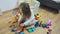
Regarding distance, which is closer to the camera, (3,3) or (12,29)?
(12,29)

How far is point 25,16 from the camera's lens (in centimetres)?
204

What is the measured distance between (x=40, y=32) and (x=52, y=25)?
30 centimetres

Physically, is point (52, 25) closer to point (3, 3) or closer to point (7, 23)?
point (7, 23)

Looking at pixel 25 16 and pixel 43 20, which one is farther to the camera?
pixel 43 20

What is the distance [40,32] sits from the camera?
6.35 ft

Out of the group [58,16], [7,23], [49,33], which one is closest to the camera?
[49,33]

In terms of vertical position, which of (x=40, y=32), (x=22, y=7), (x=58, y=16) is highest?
(x=22, y=7)

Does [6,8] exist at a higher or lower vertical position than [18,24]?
higher

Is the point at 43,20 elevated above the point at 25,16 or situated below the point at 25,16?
below

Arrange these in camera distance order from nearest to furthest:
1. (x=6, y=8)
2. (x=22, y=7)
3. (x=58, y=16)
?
(x=22, y=7), (x=58, y=16), (x=6, y=8)

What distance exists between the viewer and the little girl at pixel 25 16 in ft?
6.53

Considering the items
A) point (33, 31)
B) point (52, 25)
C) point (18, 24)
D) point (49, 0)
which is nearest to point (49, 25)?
point (52, 25)

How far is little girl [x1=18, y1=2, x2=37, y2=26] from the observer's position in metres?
1.99

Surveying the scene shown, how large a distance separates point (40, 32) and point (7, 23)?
67cm
